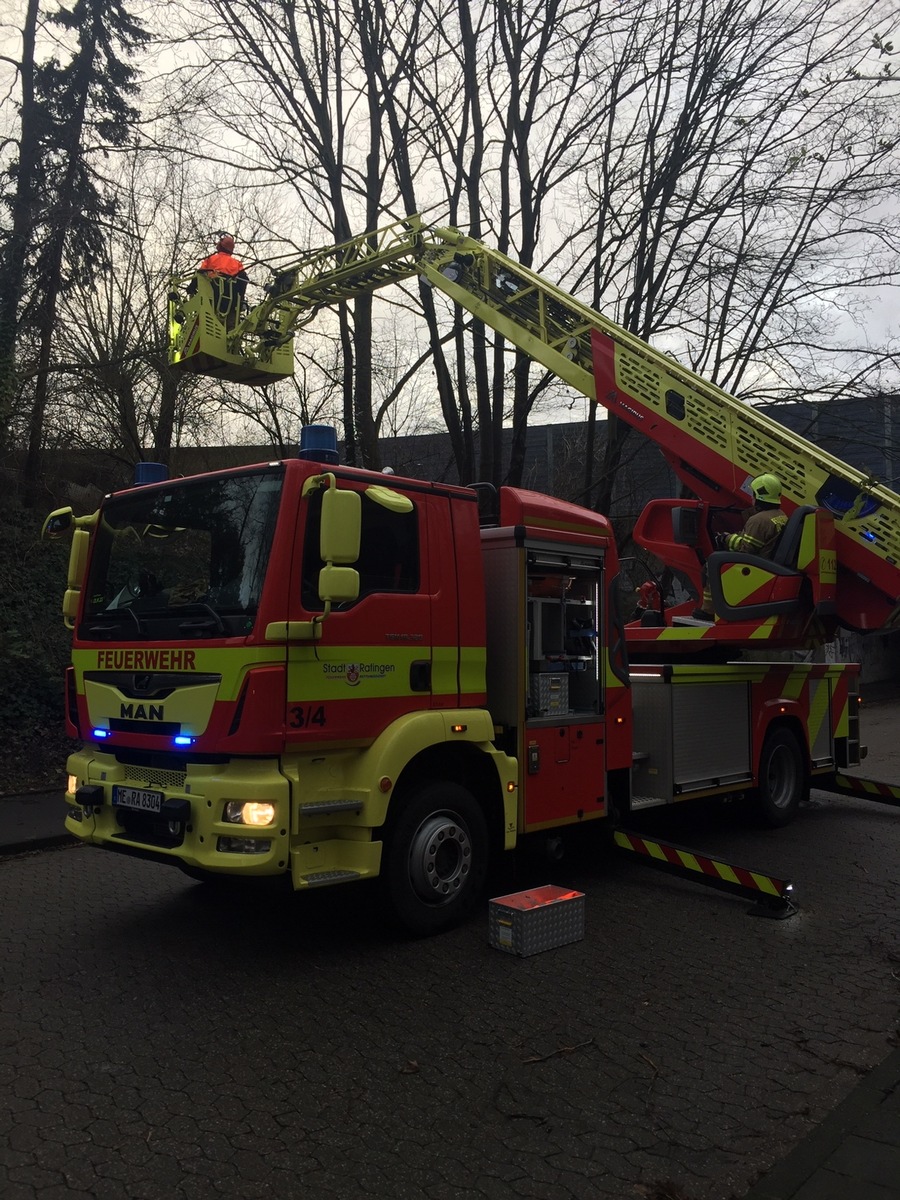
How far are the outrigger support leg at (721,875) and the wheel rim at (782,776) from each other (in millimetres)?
2860

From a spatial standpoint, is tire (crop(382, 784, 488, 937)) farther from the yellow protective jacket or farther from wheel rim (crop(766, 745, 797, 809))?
wheel rim (crop(766, 745, 797, 809))

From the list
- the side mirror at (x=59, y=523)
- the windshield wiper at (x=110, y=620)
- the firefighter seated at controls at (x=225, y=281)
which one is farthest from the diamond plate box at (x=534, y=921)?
the firefighter seated at controls at (x=225, y=281)

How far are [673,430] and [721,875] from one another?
3.94m

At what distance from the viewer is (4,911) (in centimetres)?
628

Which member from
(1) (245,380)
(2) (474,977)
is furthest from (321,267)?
(2) (474,977)

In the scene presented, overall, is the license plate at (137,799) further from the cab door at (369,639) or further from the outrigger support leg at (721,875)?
the outrigger support leg at (721,875)

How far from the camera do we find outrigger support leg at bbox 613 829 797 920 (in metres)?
6.04

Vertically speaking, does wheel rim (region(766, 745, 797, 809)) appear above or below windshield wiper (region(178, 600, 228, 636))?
below

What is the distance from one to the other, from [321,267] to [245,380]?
1566mm

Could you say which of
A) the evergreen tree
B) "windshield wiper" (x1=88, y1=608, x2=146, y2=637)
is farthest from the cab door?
the evergreen tree

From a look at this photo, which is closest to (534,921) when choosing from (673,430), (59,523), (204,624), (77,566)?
(204,624)

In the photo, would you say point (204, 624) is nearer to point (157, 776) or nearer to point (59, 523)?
point (157, 776)

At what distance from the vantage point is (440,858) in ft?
18.5

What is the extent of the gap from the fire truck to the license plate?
3 cm
